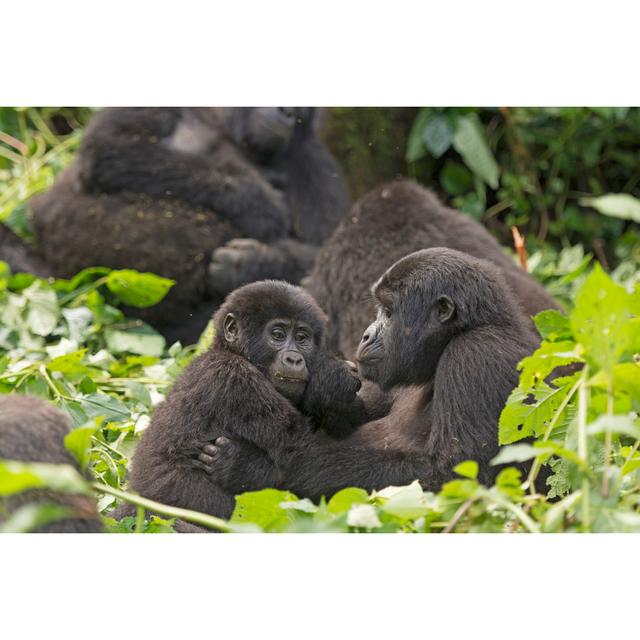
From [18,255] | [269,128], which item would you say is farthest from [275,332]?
[269,128]

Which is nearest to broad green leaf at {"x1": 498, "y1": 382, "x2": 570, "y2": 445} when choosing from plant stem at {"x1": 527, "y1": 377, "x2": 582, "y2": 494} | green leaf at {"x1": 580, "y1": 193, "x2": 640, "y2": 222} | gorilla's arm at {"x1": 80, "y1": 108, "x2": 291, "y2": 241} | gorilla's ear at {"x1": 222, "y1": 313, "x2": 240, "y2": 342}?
plant stem at {"x1": 527, "y1": 377, "x2": 582, "y2": 494}

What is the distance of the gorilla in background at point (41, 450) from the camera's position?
7.74ft

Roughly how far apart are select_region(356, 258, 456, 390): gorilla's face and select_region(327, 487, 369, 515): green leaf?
2.91 ft

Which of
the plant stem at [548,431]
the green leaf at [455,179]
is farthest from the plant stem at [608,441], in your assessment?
the green leaf at [455,179]

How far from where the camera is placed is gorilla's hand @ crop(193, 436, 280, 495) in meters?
3.37

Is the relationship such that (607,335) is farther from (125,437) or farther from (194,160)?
(194,160)

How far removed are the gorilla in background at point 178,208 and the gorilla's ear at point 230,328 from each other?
204 centimetres

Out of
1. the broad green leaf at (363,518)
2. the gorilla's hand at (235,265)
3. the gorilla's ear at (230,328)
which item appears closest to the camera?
the broad green leaf at (363,518)

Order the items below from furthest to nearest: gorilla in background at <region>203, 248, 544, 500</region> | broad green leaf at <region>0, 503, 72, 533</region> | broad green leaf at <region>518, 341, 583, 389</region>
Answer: gorilla in background at <region>203, 248, 544, 500</region> → broad green leaf at <region>518, 341, 583, 389</region> → broad green leaf at <region>0, 503, 72, 533</region>

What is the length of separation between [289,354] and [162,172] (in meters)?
2.65

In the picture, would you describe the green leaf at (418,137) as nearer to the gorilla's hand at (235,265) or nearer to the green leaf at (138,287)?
the gorilla's hand at (235,265)

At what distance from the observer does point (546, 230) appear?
287 inches

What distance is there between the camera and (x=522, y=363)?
278cm

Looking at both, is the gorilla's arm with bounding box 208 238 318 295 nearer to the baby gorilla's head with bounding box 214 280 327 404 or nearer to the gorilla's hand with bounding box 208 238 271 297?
the gorilla's hand with bounding box 208 238 271 297
